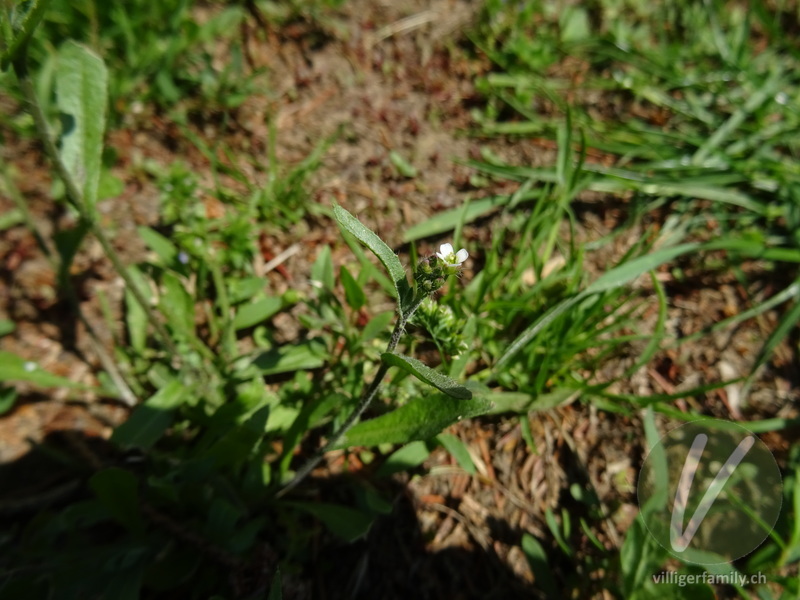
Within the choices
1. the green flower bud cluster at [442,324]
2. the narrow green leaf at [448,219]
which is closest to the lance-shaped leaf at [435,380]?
the green flower bud cluster at [442,324]

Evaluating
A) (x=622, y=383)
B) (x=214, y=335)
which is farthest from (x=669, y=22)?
(x=214, y=335)

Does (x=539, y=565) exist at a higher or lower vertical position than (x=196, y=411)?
lower

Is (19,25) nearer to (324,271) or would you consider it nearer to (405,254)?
(324,271)

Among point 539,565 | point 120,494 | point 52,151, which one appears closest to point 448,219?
point 539,565

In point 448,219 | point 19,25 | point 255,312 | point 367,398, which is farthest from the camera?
point 448,219

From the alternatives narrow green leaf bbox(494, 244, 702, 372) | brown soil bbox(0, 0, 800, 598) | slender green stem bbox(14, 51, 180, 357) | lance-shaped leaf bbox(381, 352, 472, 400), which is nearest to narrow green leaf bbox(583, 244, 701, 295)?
narrow green leaf bbox(494, 244, 702, 372)

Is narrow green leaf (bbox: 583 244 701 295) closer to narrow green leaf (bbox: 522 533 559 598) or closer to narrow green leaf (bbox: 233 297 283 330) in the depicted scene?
narrow green leaf (bbox: 522 533 559 598)
